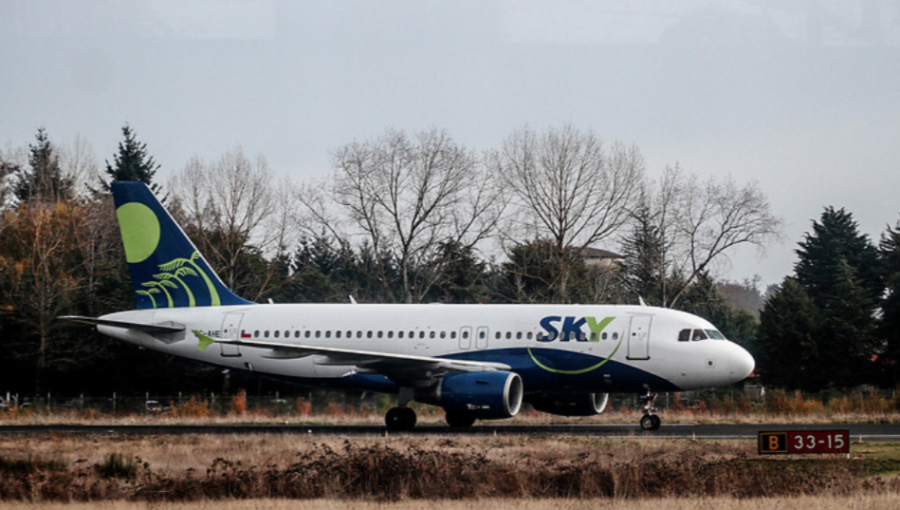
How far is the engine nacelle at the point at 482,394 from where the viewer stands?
103ft

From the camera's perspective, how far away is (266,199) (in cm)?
6656

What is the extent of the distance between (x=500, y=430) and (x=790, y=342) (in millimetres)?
32088

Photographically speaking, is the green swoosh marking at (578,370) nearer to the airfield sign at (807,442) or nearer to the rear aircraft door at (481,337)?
the rear aircraft door at (481,337)

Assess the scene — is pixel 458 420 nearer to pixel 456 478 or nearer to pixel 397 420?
pixel 397 420

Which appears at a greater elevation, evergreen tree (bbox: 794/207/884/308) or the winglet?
evergreen tree (bbox: 794/207/884/308)

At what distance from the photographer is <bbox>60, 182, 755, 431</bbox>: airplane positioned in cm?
3284

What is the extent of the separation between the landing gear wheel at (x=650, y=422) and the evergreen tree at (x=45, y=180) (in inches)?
1911

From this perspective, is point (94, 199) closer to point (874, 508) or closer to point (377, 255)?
point (377, 255)

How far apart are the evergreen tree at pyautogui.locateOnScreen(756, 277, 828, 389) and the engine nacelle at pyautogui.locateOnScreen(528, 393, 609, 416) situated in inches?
1109

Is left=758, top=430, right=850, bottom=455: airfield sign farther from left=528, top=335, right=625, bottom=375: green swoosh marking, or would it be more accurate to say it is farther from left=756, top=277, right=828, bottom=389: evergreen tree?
left=756, top=277, right=828, bottom=389: evergreen tree

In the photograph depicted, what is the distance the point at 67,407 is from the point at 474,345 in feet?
57.9

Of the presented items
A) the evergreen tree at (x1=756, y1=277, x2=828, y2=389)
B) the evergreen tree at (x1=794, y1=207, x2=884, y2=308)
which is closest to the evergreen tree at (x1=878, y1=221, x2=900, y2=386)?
the evergreen tree at (x1=756, y1=277, x2=828, y2=389)

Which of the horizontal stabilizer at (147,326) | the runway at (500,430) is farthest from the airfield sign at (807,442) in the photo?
the horizontal stabilizer at (147,326)

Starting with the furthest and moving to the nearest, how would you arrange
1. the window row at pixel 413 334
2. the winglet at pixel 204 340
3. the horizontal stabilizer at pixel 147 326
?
the horizontal stabilizer at pixel 147 326 < the winglet at pixel 204 340 < the window row at pixel 413 334
